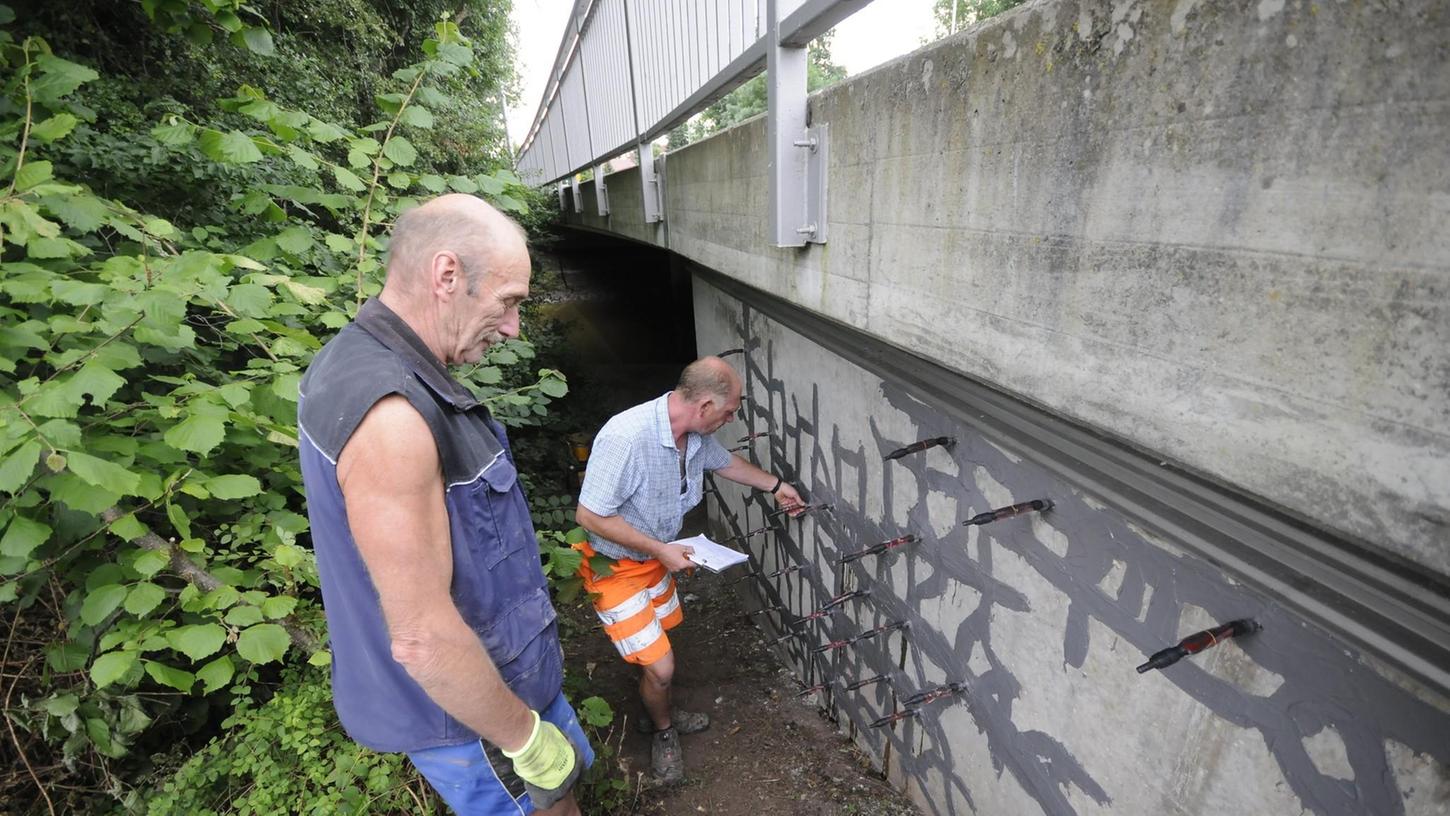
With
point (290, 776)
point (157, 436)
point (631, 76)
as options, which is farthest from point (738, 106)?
point (290, 776)

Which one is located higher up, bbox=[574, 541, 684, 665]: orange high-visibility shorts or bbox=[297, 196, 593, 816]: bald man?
bbox=[297, 196, 593, 816]: bald man

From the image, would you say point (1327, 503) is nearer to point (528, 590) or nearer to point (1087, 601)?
point (1087, 601)

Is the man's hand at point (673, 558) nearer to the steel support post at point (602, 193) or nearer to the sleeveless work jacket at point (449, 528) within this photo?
the sleeveless work jacket at point (449, 528)

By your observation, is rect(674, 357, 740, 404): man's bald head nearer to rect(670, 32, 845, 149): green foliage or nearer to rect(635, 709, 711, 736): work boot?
rect(670, 32, 845, 149): green foliage

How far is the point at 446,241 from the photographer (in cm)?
149

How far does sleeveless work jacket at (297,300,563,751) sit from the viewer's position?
1.33 metres

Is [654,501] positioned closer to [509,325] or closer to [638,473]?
[638,473]

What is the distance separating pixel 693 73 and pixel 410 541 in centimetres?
294

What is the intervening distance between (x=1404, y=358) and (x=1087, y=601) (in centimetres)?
97

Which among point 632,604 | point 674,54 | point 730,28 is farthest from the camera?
point 674,54

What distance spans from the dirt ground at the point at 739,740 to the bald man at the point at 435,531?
1580 mm

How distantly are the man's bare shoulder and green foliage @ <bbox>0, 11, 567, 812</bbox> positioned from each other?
2.63 feet

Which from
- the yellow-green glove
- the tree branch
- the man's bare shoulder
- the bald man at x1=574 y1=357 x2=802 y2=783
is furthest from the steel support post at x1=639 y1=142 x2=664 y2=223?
the yellow-green glove

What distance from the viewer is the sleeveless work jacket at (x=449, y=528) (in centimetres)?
133
